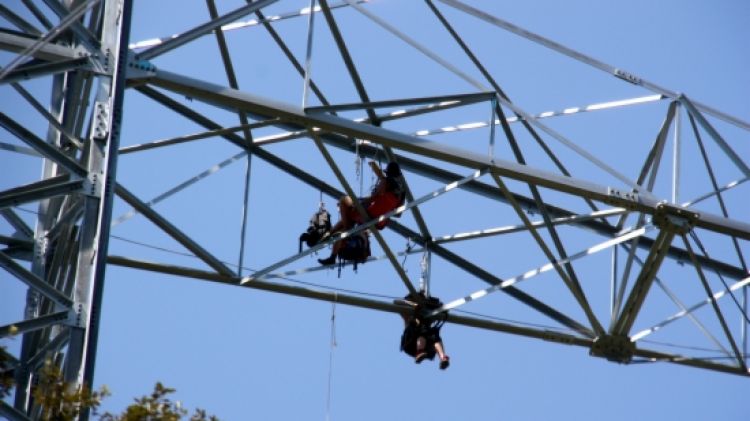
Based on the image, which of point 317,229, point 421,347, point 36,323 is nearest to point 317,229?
point 317,229

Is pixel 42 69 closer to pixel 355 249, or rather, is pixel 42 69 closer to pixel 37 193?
pixel 37 193

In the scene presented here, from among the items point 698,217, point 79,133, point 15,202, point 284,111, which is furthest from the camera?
point 698,217

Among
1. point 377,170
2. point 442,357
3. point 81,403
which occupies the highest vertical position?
point 377,170

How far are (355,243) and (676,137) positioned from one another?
175 inches

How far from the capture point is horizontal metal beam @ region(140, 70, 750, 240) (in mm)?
20625

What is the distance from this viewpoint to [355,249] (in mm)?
24922

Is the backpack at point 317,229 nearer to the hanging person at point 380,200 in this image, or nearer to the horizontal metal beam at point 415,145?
the hanging person at point 380,200

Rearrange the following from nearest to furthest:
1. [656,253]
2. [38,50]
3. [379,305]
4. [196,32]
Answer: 1. [38,50]
2. [196,32]
3. [656,253]
4. [379,305]

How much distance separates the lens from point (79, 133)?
891 inches

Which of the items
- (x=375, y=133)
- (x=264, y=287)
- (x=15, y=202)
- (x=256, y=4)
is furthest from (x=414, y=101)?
(x=15, y=202)

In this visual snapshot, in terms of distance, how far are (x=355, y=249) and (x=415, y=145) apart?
3.40 metres

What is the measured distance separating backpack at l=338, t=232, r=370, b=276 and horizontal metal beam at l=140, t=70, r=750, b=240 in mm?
2853

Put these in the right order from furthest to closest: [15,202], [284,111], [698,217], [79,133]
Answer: [698,217]
[79,133]
[284,111]
[15,202]

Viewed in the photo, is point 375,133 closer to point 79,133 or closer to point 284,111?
point 284,111
